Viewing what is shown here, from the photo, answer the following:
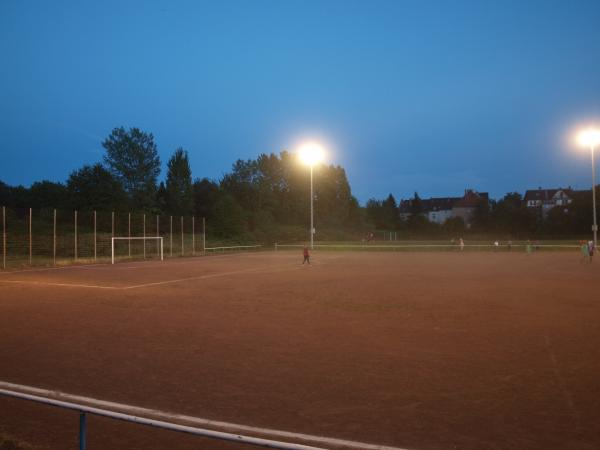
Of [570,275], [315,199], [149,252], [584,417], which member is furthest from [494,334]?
[315,199]

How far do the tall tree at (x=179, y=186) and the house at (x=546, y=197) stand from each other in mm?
73750

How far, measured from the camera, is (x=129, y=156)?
228 feet

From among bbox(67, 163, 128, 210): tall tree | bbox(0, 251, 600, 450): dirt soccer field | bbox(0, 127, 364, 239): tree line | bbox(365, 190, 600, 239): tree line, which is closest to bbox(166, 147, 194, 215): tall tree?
bbox(0, 127, 364, 239): tree line

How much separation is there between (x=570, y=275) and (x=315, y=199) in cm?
7313

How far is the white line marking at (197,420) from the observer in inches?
184

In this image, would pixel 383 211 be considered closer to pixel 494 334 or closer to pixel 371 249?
pixel 371 249

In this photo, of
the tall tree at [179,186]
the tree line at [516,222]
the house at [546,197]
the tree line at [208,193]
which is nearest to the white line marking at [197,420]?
the tree line at [208,193]

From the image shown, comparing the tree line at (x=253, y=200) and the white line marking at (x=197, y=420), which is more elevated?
the tree line at (x=253, y=200)

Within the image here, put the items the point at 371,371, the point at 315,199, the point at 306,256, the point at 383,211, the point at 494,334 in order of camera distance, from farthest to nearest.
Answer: the point at 383,211 → the point at 315,199 → the point at 306,256 → the point at 494,334 → the point at 371,371

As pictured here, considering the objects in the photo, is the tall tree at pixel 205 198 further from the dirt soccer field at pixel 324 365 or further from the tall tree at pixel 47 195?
the dirt soccer field at pixel 324 365

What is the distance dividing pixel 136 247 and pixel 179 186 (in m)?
33.7

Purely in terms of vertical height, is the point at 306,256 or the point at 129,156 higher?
the point at 129,156

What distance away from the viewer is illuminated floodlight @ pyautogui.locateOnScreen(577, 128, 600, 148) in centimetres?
3888

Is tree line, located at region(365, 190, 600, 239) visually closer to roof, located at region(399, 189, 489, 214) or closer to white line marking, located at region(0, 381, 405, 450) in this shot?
roof, located at region(399, 189, 489, 214)
